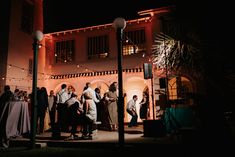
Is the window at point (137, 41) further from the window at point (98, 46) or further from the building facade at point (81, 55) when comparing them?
the window at point (98, 46)

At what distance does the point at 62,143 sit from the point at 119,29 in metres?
4.13

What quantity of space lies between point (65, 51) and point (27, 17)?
3535 mm

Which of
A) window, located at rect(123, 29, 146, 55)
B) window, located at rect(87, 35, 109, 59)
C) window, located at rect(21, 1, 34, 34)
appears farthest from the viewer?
window, located at rect(87, 35, 109, 59)

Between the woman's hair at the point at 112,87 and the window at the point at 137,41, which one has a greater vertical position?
the window at the point at 137,41

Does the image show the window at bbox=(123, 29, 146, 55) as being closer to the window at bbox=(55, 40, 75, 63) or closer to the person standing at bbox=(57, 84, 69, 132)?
the window at bbox=(55, 40, 75, 63)

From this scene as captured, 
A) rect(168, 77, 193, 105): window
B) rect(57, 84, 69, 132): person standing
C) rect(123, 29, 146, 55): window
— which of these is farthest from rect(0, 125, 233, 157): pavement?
rect(123, 29, 146, 55): window

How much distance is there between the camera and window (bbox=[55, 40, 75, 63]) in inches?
726

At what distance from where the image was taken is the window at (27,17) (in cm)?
1733

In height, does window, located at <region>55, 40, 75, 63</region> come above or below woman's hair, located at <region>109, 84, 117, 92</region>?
above

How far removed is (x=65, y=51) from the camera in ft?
61.1

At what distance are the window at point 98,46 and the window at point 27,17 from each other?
4340 millimetres

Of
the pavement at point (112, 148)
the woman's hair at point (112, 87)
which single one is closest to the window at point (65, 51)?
the woman's hair at point (112, 87)

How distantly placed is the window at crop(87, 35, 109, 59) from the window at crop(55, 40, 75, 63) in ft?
4.56

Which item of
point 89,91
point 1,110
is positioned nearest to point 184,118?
point 89,91
